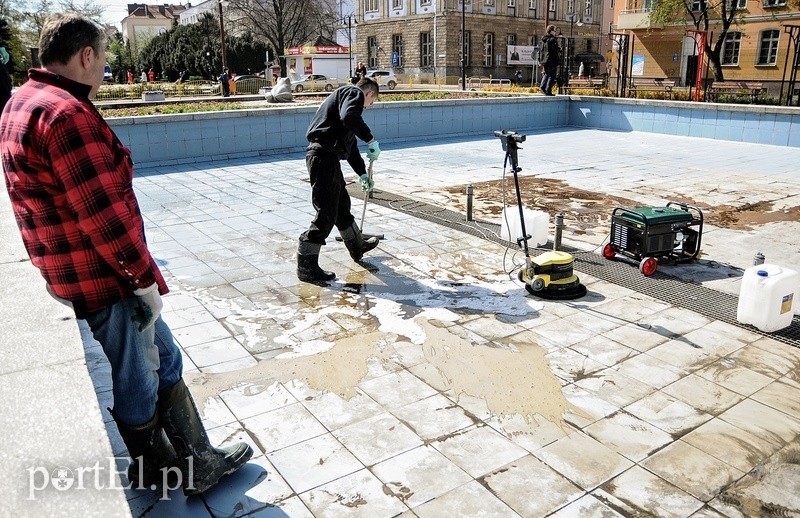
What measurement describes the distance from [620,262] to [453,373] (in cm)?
304

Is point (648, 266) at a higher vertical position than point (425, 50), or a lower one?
lower

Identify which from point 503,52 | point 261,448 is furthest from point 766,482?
point 503,52

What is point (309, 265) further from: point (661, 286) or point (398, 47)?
point (398, 47)

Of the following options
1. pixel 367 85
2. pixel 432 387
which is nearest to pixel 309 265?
pixel 367 85

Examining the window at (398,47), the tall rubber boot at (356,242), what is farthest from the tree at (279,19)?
the tall rubber boot at (356,242)

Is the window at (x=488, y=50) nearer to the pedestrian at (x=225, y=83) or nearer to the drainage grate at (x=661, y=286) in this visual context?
the pedestrian at (x=225, y=83)

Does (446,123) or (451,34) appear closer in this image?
(446,123)

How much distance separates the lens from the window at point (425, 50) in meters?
48.5

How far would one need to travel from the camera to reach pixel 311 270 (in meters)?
5.94

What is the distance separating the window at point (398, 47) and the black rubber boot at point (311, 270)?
155 feet

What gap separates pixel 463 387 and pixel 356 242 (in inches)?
105

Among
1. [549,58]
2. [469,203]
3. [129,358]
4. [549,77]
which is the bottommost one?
[469,203]

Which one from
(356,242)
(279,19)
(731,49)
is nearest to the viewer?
(356,242)

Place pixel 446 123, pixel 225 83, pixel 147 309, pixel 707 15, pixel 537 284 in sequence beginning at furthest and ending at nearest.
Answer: pixel 707 15, pixel 225 83, pixel 446 123, pixel 537 284, pixel 147 309
